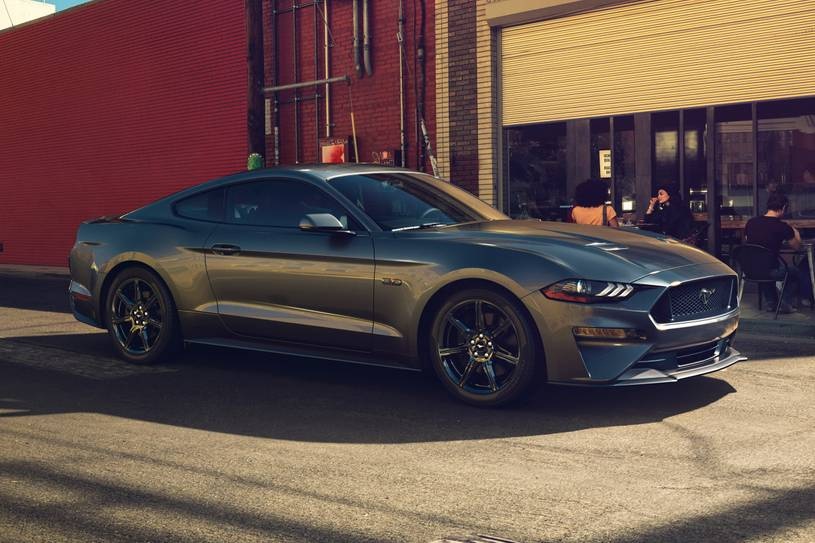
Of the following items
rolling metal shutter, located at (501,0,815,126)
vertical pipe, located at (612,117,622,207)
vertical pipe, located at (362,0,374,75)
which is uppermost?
vertical pipe, located at (362,0,374,75)

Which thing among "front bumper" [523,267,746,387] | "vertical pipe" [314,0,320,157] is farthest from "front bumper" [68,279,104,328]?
"vertical pipe" [314,0,320,157]

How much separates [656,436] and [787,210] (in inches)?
336

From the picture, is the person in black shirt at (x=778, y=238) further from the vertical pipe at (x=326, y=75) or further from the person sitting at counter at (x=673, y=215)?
the vertical pipe at (x=326, y=75)

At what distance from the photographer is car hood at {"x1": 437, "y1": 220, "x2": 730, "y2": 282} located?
6125 mm

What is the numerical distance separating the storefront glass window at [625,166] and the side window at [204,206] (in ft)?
26.8

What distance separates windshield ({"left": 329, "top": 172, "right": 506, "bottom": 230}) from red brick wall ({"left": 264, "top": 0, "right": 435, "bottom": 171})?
388 inches

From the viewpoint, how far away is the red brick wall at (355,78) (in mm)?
17688

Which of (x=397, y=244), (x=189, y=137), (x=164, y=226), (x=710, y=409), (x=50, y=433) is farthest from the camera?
(x=189, y=137)

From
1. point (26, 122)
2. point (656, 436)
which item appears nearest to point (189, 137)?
point (26, 122)

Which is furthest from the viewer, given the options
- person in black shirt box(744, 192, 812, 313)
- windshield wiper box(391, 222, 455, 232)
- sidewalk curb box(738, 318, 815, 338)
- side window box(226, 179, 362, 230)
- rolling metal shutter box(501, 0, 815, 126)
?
rolling metal shutter box(501, 0, 815, 126)

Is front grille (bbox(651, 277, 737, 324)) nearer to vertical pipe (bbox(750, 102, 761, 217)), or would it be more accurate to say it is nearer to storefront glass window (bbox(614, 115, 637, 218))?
vertical pipe (bbox(750, 102, 761, 217))

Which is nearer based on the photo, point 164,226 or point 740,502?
point 740,502

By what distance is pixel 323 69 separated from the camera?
19.5 metres

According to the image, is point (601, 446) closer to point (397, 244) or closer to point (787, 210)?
point (397, 244)
